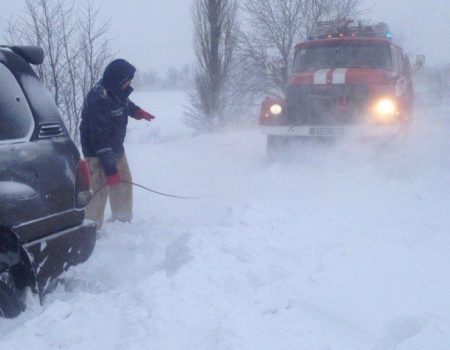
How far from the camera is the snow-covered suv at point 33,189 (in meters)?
2.81

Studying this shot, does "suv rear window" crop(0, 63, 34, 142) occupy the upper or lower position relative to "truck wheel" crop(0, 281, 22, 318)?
upper

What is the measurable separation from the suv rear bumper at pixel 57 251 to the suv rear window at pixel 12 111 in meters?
0.66

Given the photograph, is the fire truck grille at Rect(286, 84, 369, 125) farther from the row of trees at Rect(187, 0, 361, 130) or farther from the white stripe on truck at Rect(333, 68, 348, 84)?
the row of trees at Rect(187, 0, 361, 130)

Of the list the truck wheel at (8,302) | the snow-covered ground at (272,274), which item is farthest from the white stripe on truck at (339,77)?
the truck wheel at (8,302)

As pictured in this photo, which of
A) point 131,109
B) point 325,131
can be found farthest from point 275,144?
point 131,109

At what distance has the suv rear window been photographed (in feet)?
9.36

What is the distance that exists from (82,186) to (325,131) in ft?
16.7

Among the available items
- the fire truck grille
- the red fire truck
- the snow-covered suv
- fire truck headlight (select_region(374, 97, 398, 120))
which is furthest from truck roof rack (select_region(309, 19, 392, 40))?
the snow-covered suv

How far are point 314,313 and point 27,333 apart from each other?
1.72 meters

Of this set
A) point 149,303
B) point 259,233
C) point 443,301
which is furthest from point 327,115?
point 149,303

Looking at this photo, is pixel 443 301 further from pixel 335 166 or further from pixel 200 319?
pixel 335 166

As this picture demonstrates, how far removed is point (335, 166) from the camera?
7.44 m

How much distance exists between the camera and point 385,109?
7.53 m

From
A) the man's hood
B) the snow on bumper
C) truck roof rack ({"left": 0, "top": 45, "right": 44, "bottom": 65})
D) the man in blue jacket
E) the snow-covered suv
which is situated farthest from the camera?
the snow on bumper
